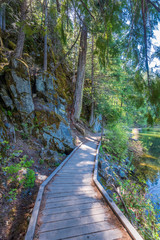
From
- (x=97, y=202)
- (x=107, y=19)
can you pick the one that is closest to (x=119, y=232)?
(x=97, y=202)

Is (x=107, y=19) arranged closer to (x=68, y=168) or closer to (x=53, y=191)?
(x=53, y=191)

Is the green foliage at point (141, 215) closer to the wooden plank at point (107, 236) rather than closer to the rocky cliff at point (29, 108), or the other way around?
the wooden plank at point (107, 236)

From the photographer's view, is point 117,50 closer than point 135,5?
No

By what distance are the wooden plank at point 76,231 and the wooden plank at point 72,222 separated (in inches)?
2.4

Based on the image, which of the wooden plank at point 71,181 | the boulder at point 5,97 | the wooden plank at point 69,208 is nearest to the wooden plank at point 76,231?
the wooden plank at point 69,208

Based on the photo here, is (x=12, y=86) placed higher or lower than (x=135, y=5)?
lower

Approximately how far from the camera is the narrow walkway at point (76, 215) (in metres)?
1.79

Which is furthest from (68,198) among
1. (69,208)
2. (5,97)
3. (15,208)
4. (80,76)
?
(80,76)

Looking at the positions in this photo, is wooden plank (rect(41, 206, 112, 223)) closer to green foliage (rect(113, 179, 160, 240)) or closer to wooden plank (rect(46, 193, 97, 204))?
wooden plank (rect(46, 193, 97, 204))

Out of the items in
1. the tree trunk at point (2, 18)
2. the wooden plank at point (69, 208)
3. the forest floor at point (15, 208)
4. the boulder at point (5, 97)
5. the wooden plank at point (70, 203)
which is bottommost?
the forest floor at point (15, 208)

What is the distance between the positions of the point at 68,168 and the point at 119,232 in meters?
2.83

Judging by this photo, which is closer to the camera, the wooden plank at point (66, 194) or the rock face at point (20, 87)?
the wooden plank at point (66, 194)

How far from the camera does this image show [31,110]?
5410 millimetres

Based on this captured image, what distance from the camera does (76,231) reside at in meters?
1.84
